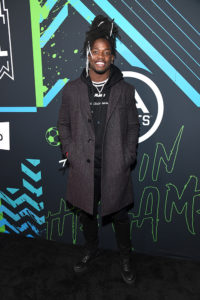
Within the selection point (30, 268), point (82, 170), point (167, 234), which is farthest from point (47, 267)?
point (167, 234)

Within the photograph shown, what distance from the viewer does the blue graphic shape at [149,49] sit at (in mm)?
1678

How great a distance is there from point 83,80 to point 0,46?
911 millimetres

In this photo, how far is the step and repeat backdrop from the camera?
166 centimetres

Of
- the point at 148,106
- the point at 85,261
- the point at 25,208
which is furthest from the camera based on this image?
the point at 25,208

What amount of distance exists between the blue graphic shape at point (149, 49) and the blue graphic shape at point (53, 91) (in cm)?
60

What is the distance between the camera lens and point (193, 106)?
1722mm

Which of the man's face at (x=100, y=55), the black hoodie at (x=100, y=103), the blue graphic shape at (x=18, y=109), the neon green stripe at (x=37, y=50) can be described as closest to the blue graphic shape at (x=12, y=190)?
the blue graphic shape at (x=18, y=109)

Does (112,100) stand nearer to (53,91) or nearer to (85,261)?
(53,91)

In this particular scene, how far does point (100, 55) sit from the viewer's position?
151 centimetres

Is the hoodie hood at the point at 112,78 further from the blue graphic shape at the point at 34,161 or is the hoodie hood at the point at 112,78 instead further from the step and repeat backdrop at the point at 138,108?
the blue graphic shape at the point at 34,161

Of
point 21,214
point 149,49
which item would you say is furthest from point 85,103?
point 21,214

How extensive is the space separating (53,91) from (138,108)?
74 centimetres

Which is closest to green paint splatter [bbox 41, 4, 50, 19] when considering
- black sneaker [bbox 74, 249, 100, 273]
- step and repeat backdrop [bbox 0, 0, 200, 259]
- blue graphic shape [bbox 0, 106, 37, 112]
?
step and repeat backdrop [bbox 0, 0, 200, 259]

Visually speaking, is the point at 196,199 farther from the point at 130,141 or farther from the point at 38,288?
the point at 38,288
